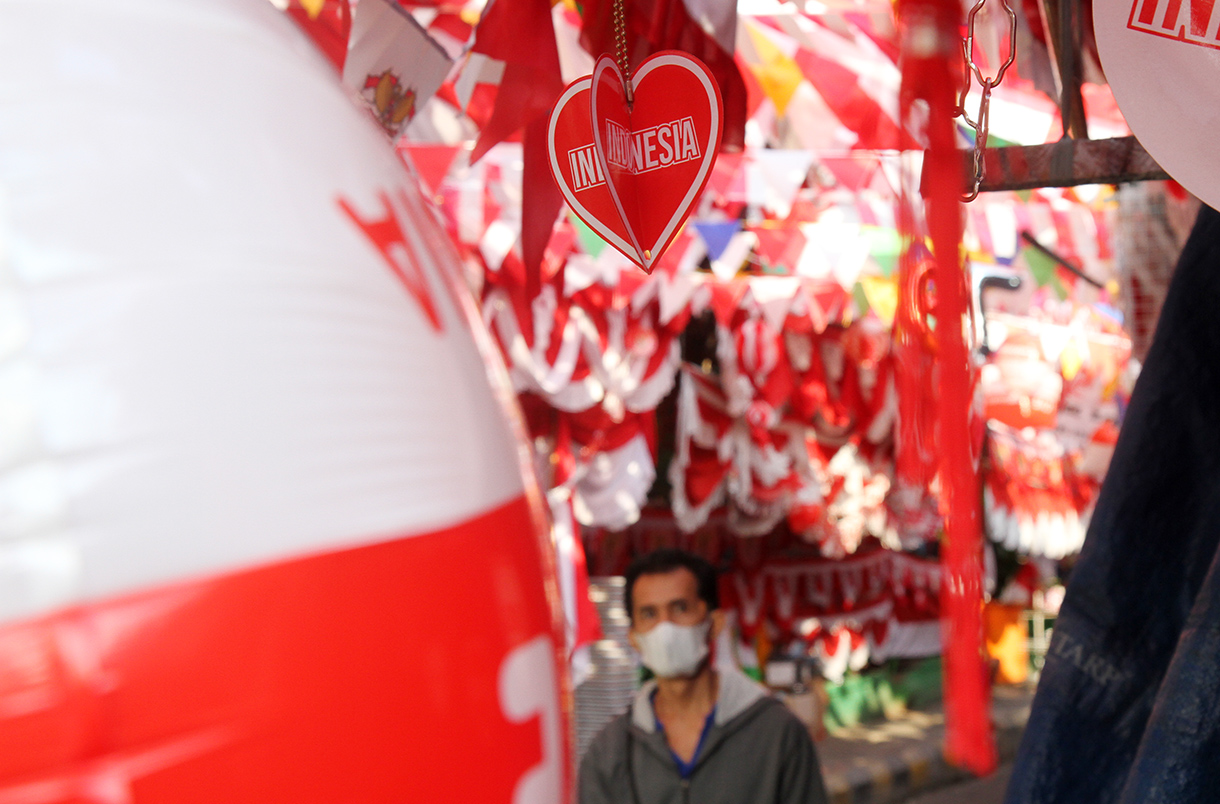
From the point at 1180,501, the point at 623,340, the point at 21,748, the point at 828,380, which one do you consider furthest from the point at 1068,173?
the point at 828,380

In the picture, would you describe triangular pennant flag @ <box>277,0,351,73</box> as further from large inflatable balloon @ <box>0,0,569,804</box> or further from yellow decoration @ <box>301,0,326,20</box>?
large inflatable balloon @ <box>0,0,569,804</box>

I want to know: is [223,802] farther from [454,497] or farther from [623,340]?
[623,340]

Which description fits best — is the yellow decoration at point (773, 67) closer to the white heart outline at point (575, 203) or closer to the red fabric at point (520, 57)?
the red fabric at point (520, 57)

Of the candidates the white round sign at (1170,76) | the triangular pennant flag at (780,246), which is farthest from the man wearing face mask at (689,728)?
the triangular pennant flag at (780,246)

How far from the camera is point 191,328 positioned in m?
0.49

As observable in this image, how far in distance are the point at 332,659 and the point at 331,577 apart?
4 cm

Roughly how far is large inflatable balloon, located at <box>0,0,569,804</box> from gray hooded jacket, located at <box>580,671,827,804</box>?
2.07m

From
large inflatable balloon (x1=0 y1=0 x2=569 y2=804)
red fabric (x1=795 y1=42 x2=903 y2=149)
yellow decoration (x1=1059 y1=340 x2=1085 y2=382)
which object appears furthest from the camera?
yellow decoration (x1=1059 y1=340 x2=1085 y2=382)

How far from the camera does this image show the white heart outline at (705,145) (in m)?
1.39

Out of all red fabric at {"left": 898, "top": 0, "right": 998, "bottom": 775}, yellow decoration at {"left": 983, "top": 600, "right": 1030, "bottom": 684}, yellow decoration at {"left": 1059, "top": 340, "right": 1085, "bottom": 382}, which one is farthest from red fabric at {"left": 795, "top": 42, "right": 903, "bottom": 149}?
yellow decoration at {"left": 983, "top": 600, "right": 1030, "bottom": 684}

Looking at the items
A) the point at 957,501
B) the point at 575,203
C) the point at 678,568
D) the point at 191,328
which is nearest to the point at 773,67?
the point at 678,568

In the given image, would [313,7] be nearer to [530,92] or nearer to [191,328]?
[530,92]

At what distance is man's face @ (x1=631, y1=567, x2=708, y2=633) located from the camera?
275 cm

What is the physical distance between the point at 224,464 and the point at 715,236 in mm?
4338
